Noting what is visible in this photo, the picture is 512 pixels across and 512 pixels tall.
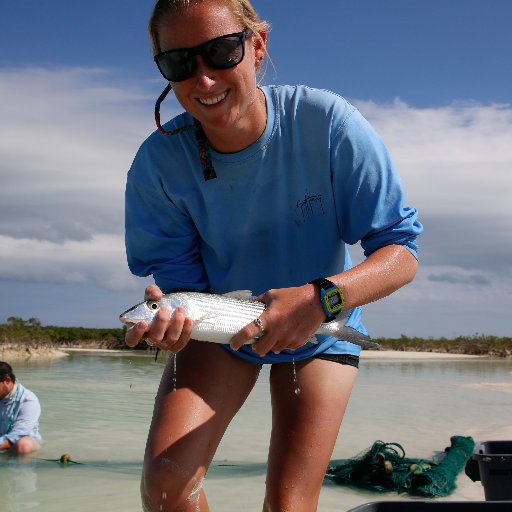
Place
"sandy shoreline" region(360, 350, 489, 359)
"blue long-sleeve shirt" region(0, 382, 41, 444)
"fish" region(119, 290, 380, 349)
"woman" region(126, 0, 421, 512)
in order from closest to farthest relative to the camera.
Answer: "fish" region(119, 290, 380, 349) → "woman" region(126, 0, 421, 512) → "blue long-sleeve shirt" region(0, 382, 41, 444) → "sandy shoreline" region(360, 350, 489, 359)

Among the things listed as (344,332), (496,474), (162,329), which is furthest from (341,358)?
(496,474)

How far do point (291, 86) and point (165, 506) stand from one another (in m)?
2.23

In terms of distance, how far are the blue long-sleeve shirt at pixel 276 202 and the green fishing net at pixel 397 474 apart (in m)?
5.05

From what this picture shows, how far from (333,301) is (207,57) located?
1.28 m

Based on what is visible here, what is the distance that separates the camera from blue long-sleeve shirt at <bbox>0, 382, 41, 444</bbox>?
10852 mm

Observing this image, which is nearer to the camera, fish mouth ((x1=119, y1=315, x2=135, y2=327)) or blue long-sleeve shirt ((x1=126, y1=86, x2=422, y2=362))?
fish mouth ((x1=119, y1=315, x2=135, y2=327))

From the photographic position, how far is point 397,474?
8.60 m

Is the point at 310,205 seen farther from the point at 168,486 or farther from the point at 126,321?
the point at 168,486

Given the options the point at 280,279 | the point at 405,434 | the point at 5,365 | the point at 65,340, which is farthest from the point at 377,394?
the point at 65,340

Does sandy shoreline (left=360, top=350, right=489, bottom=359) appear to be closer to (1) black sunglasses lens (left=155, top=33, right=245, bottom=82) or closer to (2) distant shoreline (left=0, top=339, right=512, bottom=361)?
(2) distant shoreline (left=0, top=339, right=512, bottom=361)

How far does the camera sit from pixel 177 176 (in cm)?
386

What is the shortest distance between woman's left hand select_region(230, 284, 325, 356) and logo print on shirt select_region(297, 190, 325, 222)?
0.67 metres

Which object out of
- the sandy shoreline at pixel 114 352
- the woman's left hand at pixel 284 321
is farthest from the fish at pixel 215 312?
the sandy shoreline at pixel 114 352

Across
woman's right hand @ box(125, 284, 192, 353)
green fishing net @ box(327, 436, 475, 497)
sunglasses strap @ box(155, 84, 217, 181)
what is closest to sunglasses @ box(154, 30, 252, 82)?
sunglasses strap @ box(155, 84, 217, 181)
